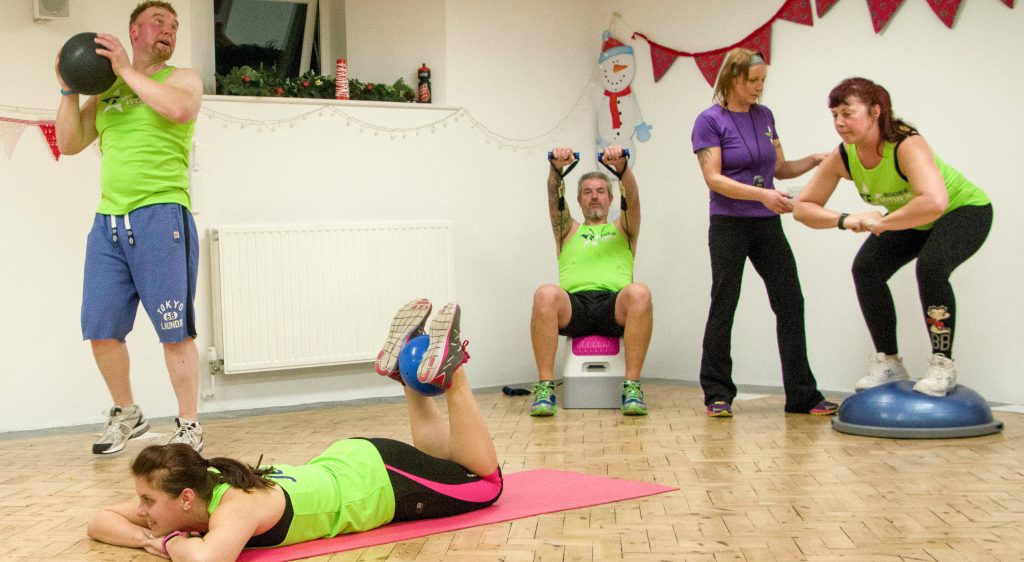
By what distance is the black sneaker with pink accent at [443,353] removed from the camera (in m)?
2.55

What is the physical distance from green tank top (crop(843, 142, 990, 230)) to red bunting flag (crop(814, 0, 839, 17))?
48.2 inches

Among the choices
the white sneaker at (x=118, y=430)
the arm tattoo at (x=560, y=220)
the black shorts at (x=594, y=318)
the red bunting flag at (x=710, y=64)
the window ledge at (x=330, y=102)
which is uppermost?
the red bunting flag at (x=710, y=64)

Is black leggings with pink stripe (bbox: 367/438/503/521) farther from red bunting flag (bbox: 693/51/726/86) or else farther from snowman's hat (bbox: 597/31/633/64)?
snowman's hat (bbox: 597/31/633/64)

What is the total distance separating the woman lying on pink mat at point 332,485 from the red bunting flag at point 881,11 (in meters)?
2.70

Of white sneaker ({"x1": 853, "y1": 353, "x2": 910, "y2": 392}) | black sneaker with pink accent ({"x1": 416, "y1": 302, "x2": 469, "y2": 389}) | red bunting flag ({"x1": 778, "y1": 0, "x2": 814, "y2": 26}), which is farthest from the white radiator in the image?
black sneaker with pink accent ({"x1": 416, "y1": 302, "x2": 469, "y2": 389})

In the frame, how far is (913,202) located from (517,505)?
1.70 meters

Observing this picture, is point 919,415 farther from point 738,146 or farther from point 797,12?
point 797,12

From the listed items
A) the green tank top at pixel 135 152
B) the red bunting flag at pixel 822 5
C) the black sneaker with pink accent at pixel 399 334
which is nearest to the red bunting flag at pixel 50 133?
the green tank top at pixel 135 152

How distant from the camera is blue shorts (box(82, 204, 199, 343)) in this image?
354 cm

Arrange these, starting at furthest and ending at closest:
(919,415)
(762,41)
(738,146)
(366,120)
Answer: (366,120)
(762,41)
(738,146)
(919,415)

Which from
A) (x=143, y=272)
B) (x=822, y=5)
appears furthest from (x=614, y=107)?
(x=143, y=272)

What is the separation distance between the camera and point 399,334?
2734mm

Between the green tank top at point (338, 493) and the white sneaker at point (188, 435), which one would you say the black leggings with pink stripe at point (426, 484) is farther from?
the white sneaker at point (188, 435)

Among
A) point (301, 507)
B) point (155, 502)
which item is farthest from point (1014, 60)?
point (155, 502)
